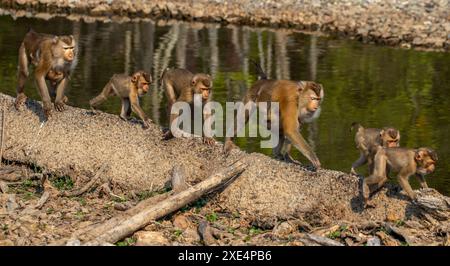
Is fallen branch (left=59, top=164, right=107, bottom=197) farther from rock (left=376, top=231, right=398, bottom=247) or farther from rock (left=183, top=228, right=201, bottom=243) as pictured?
rock (left=376, top=231, right=398, bottom=247)

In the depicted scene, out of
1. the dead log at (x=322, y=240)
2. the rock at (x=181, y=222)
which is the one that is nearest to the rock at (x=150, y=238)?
the rock at (x=181, y=222)

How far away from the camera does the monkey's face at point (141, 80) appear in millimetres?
16266

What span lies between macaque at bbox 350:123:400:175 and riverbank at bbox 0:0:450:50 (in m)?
21.6

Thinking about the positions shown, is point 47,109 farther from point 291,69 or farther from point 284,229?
point 291,69

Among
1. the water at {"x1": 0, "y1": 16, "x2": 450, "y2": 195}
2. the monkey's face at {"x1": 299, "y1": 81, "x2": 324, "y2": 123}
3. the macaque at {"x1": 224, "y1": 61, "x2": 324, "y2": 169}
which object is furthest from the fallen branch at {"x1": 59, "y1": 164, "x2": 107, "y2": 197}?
the water at {"x1": 0, "y1": 16, "x2": 450, "y2": 195}

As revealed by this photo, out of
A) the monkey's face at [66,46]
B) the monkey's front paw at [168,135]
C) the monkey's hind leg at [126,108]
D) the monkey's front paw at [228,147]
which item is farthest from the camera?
the monkey's hind leg at [126,108]

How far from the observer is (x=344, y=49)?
117ft

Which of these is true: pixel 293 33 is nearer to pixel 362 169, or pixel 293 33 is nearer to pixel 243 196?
pixel 362 169

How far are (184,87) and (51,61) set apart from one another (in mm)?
2132

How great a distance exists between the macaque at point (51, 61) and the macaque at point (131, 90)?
69 centimetres

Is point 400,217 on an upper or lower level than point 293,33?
upper

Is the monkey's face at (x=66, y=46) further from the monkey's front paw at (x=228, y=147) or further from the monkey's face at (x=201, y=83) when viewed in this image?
the monkey's front paw at (x=228, y=147)
